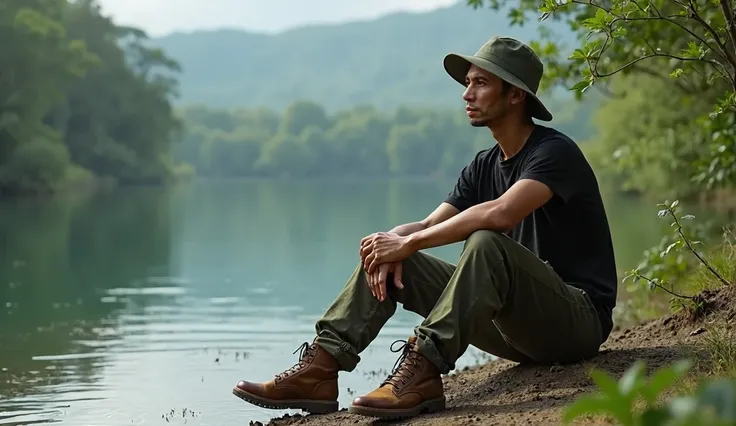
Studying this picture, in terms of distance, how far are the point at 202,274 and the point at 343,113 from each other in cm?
15248

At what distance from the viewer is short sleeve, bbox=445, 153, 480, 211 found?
15.8ft

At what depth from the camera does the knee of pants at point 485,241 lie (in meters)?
3.89

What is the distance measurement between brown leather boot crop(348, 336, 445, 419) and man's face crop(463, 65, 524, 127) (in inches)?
42.8

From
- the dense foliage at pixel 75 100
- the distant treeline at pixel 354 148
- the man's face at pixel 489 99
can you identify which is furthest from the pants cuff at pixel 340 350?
the distant treeline at pixel 354 148

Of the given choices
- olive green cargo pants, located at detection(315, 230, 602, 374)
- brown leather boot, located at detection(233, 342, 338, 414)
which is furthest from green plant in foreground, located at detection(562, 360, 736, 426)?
brown leather boot, located at detection(233, 342, 338, 414)

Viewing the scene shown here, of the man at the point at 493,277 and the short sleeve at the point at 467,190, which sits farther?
the short sleeve at the point at 467,190

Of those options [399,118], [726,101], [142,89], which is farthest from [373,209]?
[399,118]

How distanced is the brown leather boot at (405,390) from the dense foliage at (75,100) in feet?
136

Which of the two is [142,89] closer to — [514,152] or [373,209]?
[373,209]

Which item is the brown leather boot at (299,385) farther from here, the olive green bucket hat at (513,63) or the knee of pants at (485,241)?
the olive green bucket hat at (513,63)

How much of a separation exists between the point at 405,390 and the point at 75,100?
64264mm

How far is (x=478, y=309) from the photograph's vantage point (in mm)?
3883

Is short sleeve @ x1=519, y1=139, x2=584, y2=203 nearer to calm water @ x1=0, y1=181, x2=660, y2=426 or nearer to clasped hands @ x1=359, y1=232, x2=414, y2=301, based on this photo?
clasped hands @ x1=359, y1=232, x2=414, y2=301

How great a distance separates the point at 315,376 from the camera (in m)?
4.25
